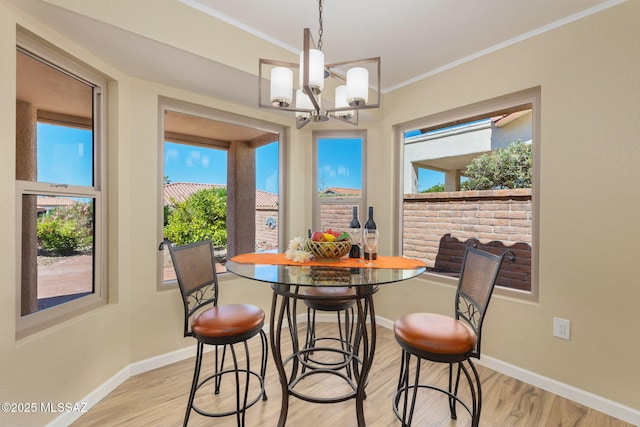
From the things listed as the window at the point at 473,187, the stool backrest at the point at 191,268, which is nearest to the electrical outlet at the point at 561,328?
the window at the point at 473,187

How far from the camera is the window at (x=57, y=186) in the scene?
159 centimetres

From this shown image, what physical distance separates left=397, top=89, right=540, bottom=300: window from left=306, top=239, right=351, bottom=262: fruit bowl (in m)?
1.41

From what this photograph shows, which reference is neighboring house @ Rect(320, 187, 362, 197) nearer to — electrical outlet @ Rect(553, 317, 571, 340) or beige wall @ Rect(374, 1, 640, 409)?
beige wall @ Rect(374, 1, 640, 409)

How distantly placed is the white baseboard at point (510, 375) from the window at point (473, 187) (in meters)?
0.57

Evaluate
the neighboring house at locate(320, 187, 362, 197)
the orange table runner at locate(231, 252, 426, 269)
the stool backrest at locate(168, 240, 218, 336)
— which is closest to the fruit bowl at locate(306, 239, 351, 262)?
the orange table runner at locate(231, 252, 426, 269)

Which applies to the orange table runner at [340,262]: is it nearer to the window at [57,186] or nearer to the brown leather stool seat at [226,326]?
the brown leather stool seat at [226,326]

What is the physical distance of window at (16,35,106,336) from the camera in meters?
1.59

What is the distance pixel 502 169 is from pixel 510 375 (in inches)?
63.8

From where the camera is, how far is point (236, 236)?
3.00 metres

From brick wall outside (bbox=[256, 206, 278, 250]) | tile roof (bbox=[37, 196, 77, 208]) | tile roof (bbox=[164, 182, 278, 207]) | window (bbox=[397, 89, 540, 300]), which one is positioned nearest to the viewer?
tile roof (bbox=[37, 196, 77, 208])

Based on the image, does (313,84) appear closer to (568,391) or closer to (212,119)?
(212,119)

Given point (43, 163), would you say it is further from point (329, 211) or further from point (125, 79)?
point (329, 211)

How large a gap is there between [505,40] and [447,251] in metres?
1.81

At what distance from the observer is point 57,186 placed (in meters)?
1.74
